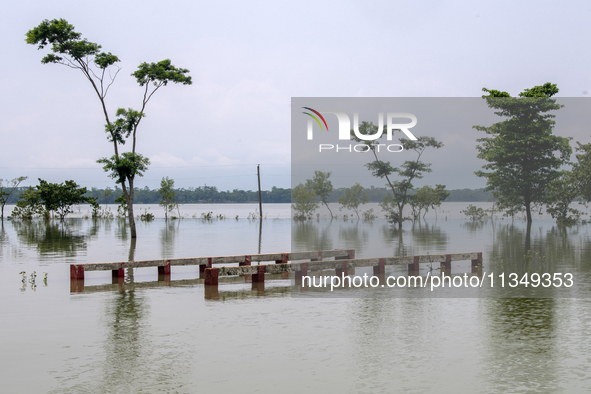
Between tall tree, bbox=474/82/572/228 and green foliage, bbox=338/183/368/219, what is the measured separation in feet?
74.4

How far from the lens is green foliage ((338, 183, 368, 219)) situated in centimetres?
6931

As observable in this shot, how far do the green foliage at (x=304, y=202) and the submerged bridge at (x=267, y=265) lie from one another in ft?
162

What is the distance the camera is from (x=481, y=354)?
9.61 metres

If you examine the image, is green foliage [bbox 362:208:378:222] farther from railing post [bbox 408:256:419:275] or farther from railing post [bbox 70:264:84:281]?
railing post [bbox 70:264:84:281]

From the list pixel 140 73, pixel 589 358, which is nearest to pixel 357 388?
pixel 589 358

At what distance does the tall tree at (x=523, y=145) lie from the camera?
46.0 m

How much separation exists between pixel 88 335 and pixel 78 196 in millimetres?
57384

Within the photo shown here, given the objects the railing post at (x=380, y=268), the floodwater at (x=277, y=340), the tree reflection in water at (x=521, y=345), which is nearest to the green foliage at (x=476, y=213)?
the railing post at (x=380, y=268)

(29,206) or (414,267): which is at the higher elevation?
(29,206)

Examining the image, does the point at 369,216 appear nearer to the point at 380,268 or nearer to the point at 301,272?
the point at 380,268

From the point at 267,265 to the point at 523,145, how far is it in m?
34.8

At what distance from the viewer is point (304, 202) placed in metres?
71.9

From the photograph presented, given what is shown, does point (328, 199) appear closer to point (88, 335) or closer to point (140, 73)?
point (140, 73)

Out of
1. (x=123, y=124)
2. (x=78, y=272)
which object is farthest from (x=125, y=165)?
(x=78, y=272)
